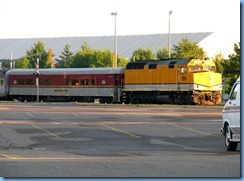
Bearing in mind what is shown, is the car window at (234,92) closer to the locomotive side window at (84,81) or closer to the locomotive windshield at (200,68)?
the locomotive windshield at (200,68)

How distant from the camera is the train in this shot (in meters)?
60.3

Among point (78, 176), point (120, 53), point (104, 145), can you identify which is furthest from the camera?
point (120, 53)

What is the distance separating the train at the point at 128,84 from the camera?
60281mm

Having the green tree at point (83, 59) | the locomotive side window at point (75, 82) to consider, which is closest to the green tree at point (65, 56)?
the green tree at point (83, 59)

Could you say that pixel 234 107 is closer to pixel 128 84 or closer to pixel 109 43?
pixel 128 84

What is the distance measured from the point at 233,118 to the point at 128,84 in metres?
45.3

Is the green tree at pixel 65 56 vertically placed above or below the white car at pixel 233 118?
above

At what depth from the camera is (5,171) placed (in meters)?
13.3

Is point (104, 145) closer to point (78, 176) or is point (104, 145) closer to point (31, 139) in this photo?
point (31, 139)

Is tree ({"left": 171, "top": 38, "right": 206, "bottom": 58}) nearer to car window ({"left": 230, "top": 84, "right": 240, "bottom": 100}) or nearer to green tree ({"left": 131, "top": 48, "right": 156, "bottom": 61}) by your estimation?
green tree ({"left": 131, "top": 48, "right": 156, "bottom": 61})

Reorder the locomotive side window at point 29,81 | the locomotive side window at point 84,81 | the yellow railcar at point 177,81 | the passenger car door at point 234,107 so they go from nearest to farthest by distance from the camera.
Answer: the passenger car door at point 234,107
the yellow railcar at point 177,81
the locomotive side window at point 84,81
the locomotive side window at point 29,81

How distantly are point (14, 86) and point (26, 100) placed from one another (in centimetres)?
209

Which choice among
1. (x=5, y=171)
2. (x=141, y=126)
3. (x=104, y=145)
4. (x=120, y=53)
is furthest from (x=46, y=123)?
(x=120, y=53)

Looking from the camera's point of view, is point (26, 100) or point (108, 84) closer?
point (108, 84)
